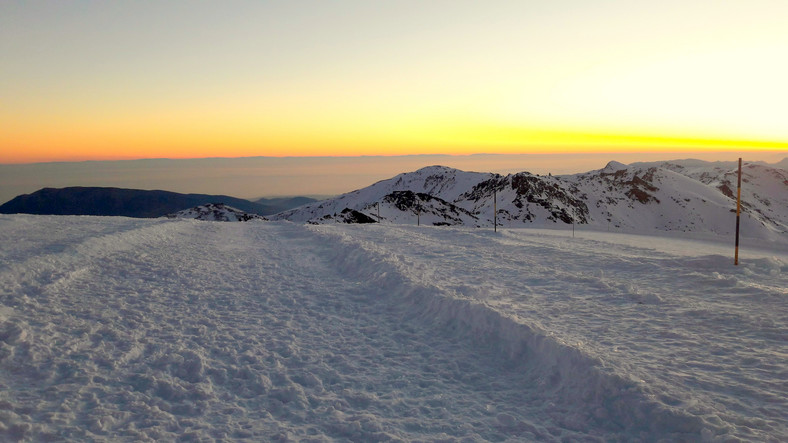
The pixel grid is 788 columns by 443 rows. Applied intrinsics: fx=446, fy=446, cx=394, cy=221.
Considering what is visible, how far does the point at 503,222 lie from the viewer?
14312 cm

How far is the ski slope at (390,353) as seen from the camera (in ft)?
22.4

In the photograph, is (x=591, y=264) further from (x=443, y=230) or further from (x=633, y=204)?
(x=633, y=204)

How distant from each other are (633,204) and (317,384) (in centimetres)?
21876

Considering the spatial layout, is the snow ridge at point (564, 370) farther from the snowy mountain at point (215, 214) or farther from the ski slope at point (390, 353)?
the snowy mountain at point (215, 214)

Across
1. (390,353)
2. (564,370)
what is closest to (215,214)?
(390,353)

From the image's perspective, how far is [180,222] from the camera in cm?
3728

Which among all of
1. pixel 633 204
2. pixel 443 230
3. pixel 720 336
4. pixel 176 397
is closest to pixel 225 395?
pixel 176 397

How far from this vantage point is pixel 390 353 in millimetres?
9938

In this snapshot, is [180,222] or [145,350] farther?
[180,222]

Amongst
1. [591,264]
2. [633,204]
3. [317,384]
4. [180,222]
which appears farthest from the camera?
[633,204]

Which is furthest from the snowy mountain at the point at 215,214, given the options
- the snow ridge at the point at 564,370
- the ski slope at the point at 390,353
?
the snow ridge at the point at 564,370

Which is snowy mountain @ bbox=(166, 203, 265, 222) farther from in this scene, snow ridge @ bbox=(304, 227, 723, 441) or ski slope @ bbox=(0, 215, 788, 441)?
snow ridge @ bbox=(304, 227, 723, 441)

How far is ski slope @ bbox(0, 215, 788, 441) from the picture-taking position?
A: 22.4 ft

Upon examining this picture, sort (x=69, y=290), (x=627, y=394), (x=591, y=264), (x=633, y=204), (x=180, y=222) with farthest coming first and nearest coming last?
(x=633, y=204)
(x=180, y=222)
(x=591, y=264)
(x=69, y=290)
(x=627, y=394)
